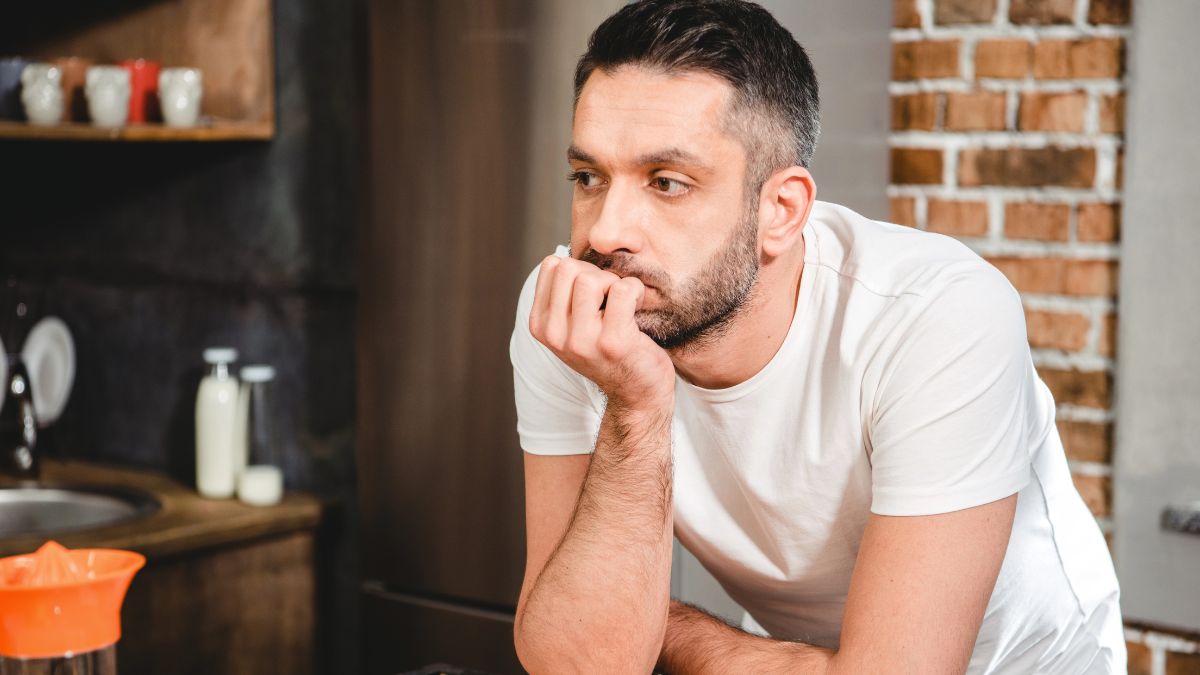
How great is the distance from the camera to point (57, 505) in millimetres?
2232

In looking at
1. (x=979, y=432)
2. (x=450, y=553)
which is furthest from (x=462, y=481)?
(x=979, y=432)

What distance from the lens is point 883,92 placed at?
201cm

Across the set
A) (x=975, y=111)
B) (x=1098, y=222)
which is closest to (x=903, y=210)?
(x=975, y=111)

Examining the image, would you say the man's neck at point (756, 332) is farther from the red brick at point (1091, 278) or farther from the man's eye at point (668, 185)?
the red brick at point (1091, 278)

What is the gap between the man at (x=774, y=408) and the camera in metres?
1.20

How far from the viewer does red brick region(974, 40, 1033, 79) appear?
195 centimetres

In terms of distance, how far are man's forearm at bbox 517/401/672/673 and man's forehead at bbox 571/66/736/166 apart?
29 cm

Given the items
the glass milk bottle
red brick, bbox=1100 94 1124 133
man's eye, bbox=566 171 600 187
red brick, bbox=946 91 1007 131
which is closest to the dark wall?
the glass milk bottle

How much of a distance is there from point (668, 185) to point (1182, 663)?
124cm

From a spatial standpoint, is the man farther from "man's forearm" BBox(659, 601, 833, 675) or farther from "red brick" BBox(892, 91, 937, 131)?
"red brick" BBox(892, 91, 937, 131)

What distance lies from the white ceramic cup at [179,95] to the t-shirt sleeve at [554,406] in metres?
0.93

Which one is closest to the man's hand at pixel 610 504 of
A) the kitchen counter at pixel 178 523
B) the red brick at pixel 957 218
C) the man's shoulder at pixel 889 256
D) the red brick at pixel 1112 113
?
the man's shoulder at pixel 889 256

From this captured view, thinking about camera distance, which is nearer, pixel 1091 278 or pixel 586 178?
pixel 586 178

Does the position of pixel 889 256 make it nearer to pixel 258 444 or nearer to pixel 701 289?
pixel 701 289
